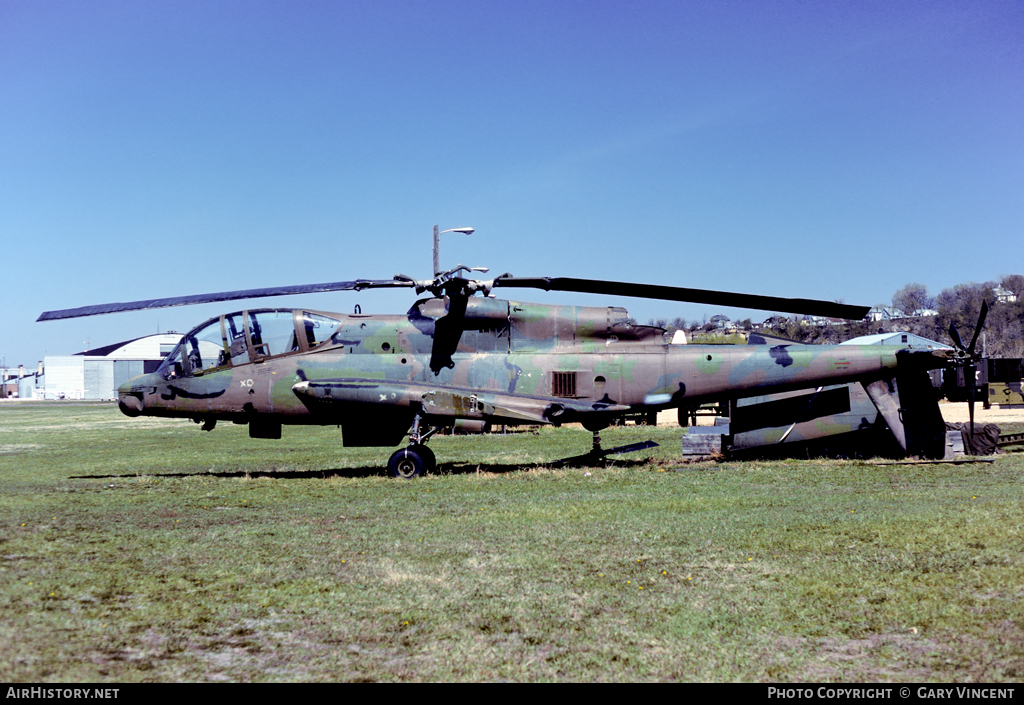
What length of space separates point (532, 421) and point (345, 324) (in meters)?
4.82

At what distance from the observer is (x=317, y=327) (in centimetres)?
1783

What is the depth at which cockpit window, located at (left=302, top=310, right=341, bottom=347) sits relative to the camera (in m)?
17.8

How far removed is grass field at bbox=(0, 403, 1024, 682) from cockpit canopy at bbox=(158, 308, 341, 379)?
2968mm

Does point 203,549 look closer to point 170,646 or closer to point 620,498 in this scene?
point 170,646

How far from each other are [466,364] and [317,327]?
134 inches

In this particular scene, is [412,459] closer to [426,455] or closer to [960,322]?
[426,455]

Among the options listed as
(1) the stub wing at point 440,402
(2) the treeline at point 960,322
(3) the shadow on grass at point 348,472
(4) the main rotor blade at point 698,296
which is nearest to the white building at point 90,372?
(2) the treeline at point 960,322

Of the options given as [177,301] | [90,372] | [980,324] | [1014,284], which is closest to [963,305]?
[1014,284]

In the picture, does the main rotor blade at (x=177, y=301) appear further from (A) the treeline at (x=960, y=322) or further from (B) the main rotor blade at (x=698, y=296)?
(A) the treeline at (x=960, y=322)

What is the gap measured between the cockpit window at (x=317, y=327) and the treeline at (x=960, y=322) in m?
64.0

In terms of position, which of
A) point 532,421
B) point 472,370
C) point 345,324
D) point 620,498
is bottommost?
point 620,498

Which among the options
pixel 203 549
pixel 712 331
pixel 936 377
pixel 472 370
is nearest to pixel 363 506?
pixel 203 549

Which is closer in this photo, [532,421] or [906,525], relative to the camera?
[906,525]

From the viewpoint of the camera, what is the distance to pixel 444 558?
9.18 meters
